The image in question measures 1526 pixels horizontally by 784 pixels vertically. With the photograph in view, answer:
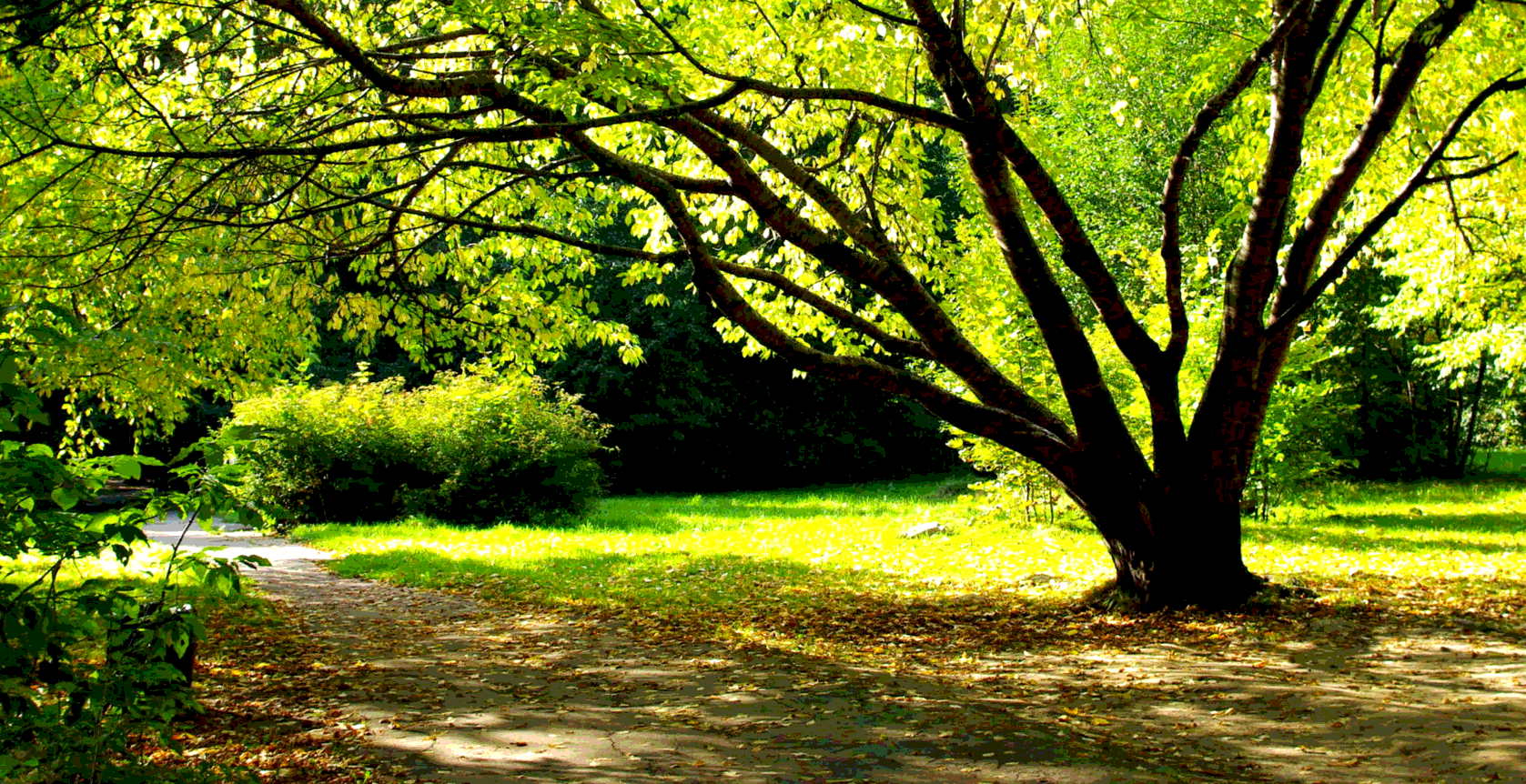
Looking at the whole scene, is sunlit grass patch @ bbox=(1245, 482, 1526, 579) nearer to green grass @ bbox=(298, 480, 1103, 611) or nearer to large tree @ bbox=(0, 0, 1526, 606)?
green grass @ bbox=(298, 480, 1103, 611)

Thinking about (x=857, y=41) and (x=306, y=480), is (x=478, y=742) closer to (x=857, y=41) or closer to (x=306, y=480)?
(x=857, y=41)

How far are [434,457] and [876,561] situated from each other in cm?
877

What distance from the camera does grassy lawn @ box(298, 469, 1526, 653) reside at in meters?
8.98

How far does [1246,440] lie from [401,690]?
6.02 meters

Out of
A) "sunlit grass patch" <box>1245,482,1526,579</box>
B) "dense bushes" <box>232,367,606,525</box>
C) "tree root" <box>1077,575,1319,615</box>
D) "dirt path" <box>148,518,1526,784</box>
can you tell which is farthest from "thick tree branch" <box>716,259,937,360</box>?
"dense bushes" <box>232,367,606,525</box>

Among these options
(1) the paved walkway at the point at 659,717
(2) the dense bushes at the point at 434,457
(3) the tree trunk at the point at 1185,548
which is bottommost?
(1) the paved walkway at the point at 659,717

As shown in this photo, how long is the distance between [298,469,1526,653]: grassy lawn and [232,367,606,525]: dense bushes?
812mm

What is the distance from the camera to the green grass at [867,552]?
10281 millimetres

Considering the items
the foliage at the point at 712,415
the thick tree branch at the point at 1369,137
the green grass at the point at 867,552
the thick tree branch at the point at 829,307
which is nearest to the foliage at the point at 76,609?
the thick tree branch at the point at 829,307

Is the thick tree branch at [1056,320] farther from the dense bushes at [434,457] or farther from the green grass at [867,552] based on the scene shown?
the dense bushes at [434,457]

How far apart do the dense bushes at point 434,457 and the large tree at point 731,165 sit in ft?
24.8

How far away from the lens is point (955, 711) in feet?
18.6

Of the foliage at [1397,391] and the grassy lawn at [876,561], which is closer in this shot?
the grassy lawn at [876,561]

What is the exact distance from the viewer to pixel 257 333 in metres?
8.66
